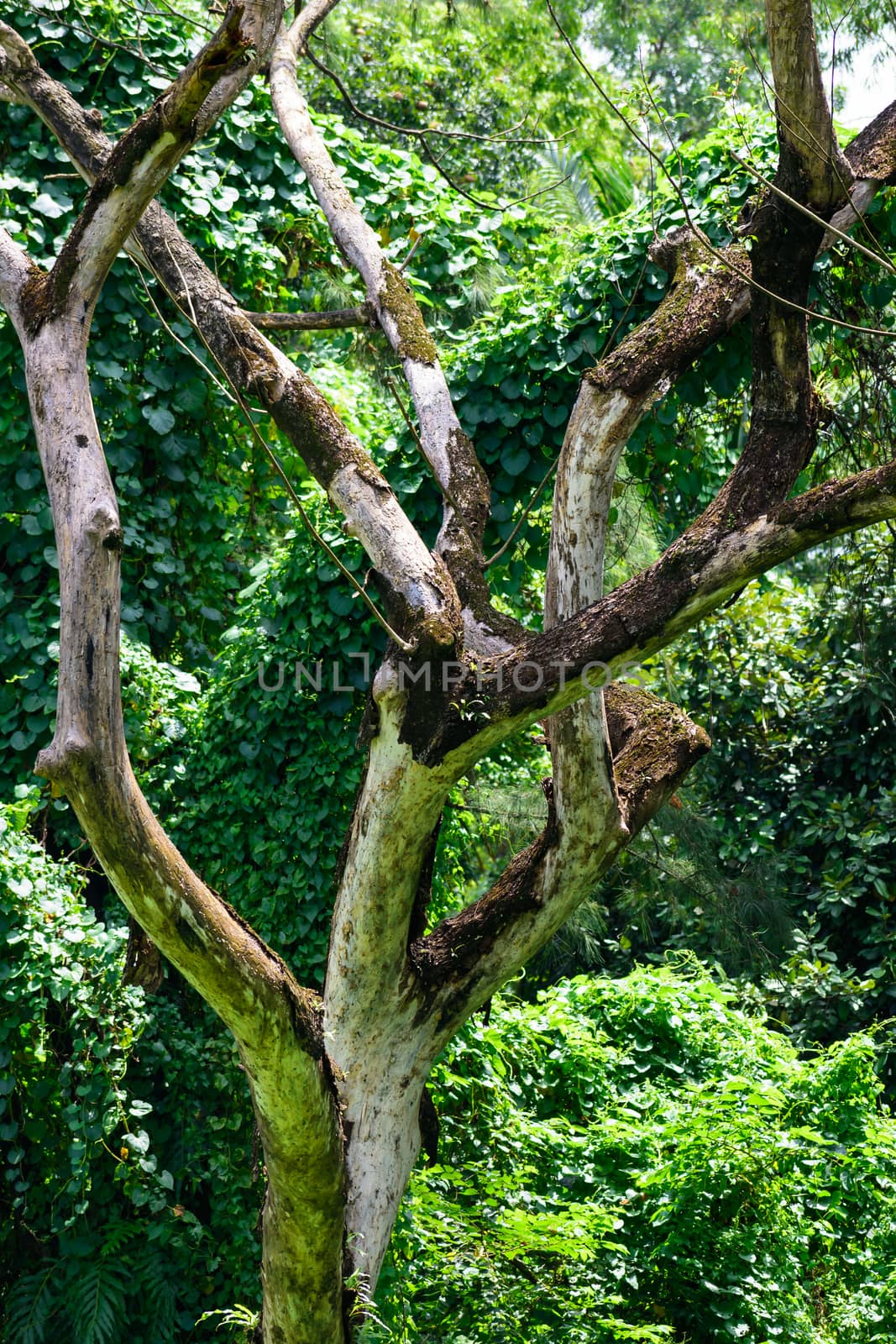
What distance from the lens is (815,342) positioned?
4672mm

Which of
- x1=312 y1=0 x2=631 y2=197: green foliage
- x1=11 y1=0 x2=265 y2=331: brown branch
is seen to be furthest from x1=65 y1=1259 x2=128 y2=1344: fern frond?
x1=312 y1=0 x2=631 y2=197: green foliage

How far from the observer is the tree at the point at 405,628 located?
2.48 m

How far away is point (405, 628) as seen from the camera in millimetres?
3018

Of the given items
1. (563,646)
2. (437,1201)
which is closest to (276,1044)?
(563,646)

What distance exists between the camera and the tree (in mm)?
2479

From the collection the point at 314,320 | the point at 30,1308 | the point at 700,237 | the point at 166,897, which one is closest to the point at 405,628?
the point at 166,897

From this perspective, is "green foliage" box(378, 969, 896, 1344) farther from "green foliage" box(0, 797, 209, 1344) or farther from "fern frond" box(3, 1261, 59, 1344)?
"fern frond" box(3, 1261, 59, 1344)

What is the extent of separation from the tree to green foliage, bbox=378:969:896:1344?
0.81 m

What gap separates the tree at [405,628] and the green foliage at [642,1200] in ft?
2.67

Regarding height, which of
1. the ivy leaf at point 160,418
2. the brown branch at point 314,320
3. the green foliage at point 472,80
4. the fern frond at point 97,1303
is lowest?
the fern frond at point 97,1303

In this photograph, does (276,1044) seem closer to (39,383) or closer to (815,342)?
(39,383)

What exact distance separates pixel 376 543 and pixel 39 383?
0.89m

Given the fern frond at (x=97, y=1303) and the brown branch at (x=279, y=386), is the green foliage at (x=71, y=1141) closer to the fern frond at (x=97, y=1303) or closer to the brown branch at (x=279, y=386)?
the fern frond at (x=97, y=1303)

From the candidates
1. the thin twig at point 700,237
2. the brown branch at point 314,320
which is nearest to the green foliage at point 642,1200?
the brown branch at point 314,320
